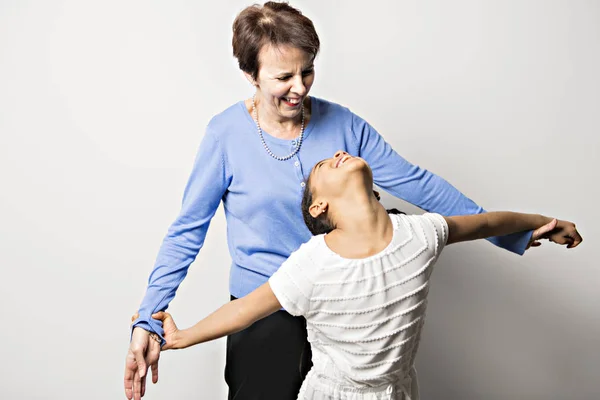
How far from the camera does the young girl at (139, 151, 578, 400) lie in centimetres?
180

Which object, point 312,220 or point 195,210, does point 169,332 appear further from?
point 312,220

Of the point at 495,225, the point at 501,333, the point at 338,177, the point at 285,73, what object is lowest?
the point at 501,333

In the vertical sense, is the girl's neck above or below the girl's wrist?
above

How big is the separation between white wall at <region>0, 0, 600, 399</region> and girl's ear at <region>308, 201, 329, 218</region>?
3.78 feet

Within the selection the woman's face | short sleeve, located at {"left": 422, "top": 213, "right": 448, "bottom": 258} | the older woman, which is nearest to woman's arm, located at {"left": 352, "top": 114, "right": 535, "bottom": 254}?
the older woman

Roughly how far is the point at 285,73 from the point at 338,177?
327 mm

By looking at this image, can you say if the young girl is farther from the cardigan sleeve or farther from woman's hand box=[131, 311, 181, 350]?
the cardigan sleeve

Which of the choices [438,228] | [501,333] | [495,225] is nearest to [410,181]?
[495,225]

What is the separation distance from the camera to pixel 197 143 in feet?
10.3

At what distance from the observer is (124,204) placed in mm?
3230

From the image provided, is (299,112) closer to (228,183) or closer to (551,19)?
(228,183)

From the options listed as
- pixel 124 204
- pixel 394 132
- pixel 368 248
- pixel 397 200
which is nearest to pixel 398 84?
pixel 394 132

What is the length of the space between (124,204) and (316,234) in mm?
1409

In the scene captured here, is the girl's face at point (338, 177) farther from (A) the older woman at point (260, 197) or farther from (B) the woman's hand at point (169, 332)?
(B) the woman's hand at point (169, 332)
